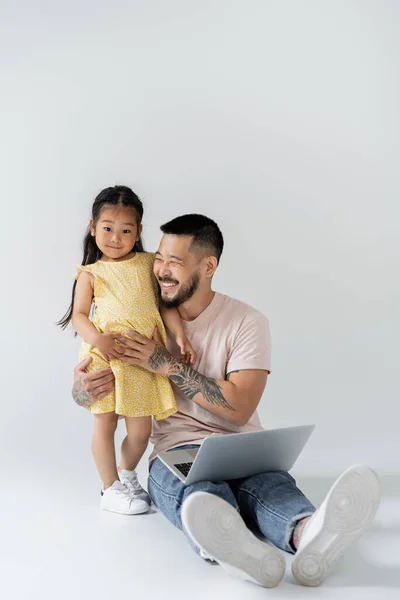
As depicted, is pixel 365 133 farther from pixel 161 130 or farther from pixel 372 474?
pixel 372 474

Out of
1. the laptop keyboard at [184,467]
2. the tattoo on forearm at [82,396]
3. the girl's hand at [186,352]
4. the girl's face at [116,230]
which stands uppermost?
the girl's face at [116,230]

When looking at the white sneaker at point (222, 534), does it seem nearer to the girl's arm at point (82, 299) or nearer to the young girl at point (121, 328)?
the young girl at point (121, 328)

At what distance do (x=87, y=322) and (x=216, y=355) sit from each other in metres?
0.51

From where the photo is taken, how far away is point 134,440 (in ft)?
10.6

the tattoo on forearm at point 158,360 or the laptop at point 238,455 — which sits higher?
the tattoo on forearm at point 158,360

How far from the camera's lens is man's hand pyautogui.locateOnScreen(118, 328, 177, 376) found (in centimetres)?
314

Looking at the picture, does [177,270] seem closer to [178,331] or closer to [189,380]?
[178,331]

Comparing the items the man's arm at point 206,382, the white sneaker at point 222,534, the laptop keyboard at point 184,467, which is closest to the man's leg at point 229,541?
the white sneaker at point 222,534

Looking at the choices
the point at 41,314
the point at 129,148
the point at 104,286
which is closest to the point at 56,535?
the point at 104,286

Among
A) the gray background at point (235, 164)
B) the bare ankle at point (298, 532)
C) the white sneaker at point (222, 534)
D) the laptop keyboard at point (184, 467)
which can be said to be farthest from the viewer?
the gray background at point (235, 164)

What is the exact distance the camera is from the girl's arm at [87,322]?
3.14 meters

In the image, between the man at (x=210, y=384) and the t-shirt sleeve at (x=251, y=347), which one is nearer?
the man at (x=210, y=384)

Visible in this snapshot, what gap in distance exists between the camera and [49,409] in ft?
14.5

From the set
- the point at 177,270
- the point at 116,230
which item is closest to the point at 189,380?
the point at 177,270
